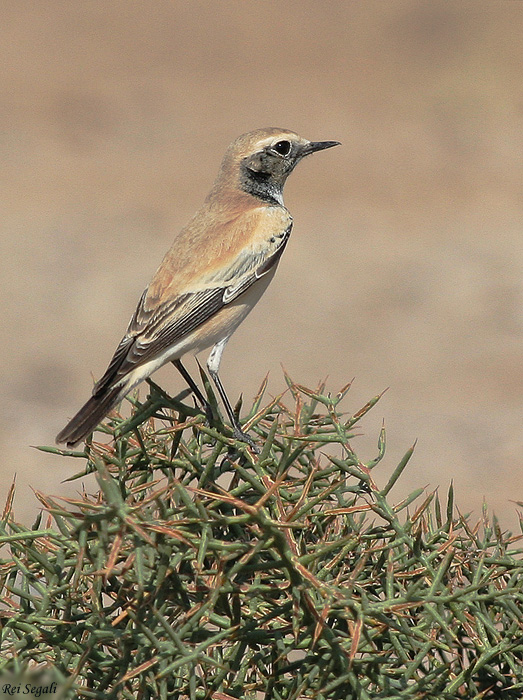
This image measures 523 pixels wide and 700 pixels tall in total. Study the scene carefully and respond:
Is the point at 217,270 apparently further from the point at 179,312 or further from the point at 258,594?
the point at 258,594

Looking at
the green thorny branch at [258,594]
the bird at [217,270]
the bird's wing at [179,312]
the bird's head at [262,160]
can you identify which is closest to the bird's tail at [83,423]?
the bird at [217,270]

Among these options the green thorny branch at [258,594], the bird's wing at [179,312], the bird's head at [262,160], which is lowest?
the green thorny branch at [258,594]

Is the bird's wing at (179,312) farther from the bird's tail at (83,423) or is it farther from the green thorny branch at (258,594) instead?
the green thorny branch at (258,594)

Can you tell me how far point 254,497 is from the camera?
1.83 metres

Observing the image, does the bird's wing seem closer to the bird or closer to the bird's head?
the bird

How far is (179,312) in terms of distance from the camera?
3545mm

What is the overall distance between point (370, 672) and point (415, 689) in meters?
0.08

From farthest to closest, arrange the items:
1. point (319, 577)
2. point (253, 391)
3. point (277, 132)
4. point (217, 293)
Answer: point (253, 391), point (277, 132), point (217, 293), point (319, 577)

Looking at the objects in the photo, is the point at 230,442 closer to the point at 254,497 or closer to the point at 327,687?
the point at 254,497

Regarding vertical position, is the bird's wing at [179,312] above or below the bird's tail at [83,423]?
above

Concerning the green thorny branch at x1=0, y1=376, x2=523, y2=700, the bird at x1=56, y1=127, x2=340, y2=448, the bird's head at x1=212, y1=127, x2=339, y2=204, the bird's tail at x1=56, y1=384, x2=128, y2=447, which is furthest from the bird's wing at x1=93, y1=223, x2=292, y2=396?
the green thorny branch at x1=0, y1=376, x2=523, y2=700

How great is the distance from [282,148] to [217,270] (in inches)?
42.3

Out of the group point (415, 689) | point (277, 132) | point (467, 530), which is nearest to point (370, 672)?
A: point (415, 689)

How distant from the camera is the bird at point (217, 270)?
332cm
